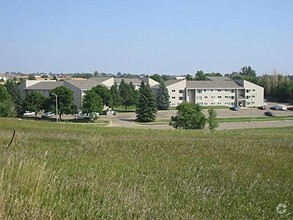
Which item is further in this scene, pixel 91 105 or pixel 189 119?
pixel 91 105

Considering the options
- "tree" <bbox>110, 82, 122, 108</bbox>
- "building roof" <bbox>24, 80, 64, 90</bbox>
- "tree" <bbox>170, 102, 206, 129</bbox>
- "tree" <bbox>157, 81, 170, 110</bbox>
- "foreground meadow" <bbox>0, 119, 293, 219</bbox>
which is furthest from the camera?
"building roof" <bbox>24, 80, 64, 90</bbox>

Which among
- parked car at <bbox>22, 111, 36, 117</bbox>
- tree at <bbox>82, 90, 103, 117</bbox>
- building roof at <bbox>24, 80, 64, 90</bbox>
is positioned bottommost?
parked car at <bbox>22, 111, 36, 117</bbox>

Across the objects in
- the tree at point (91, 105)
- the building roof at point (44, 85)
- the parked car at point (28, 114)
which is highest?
the building roof at point (44, 85)

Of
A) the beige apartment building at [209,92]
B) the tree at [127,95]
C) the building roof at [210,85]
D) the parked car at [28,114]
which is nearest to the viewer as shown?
the parked car at [28,114]

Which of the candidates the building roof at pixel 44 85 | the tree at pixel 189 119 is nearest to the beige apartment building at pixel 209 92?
the building roof at pixel 44 85

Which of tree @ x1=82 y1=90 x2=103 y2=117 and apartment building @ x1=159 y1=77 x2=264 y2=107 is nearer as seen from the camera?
tree @ x1=82 y1=90 x2=103 y2=117

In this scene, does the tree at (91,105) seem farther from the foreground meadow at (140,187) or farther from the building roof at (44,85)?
the foreground meadow at (140,187)

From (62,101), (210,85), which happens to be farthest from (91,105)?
(210,85)

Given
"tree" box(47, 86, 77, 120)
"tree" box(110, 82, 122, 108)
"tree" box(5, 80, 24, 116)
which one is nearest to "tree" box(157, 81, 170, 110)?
"tree" box(110, 82, 122, 108)

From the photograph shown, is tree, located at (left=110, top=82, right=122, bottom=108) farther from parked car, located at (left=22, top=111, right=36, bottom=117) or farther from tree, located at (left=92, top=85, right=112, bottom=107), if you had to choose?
parked car, located at (left=22, top=111, right=36, bottom=117)

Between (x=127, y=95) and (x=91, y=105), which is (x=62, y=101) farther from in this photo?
(x=127, y=95)

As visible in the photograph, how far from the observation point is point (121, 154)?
8914 millimetres

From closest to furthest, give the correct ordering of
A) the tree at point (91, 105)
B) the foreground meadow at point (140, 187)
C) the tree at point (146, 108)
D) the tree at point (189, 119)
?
Result: the foreground meadow at point (140, 187) → the tree at point (189, 119) → the tree at point (91, 105) → the tree at point (146, 108)

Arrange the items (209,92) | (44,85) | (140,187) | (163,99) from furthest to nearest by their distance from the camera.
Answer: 1. (209,92)
2. (44,85)
3. (163,99)
4. (140,187)
